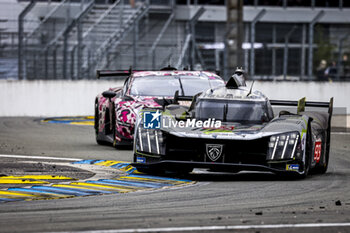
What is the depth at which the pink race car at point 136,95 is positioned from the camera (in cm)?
1362

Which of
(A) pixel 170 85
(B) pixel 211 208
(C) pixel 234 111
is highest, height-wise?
(A) pixel 170 85

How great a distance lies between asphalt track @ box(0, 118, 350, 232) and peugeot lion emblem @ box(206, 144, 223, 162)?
28 cm

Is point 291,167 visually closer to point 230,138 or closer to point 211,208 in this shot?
point 230,138

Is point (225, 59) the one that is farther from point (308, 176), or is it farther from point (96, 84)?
point (308, 176)

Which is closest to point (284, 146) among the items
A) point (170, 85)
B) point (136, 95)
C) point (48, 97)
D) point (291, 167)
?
point (291, 167)

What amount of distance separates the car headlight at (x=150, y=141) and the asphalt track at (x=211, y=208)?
54cm

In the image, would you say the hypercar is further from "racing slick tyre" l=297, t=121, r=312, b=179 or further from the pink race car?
the pink race car

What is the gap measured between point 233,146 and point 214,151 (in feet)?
0.71

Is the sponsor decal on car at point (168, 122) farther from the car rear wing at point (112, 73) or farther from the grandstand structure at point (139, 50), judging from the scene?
the grandstand structure at point (139, 50)

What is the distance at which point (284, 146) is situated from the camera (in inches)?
391

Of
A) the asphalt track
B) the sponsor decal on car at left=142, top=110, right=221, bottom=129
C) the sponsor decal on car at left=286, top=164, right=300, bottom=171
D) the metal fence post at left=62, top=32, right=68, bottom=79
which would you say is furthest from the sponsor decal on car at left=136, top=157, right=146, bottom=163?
the metal fence post at left=62, top=32, right=68, bottom=79

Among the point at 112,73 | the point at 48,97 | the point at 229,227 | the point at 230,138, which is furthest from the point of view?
the point at 48,97

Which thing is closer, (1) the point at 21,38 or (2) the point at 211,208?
(2) the point at 211,208

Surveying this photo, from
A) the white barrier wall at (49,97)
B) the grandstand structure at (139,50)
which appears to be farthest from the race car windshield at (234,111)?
the white barrier wall at (49,97)
